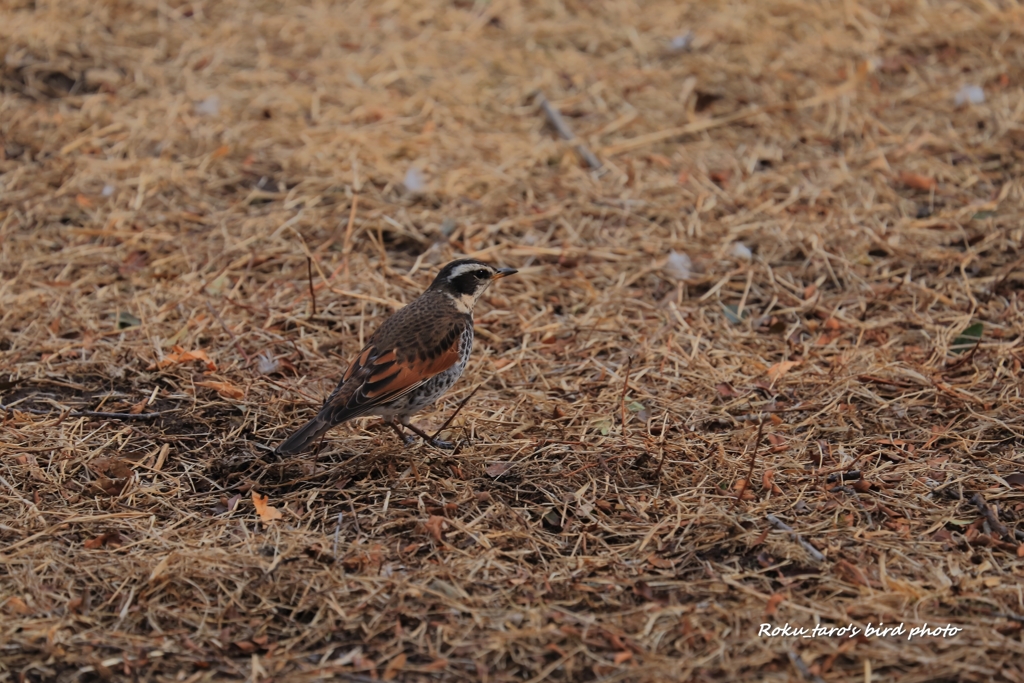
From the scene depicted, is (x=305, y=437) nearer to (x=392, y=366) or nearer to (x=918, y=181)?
(x=392, y=366)

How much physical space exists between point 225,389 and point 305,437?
106 cm

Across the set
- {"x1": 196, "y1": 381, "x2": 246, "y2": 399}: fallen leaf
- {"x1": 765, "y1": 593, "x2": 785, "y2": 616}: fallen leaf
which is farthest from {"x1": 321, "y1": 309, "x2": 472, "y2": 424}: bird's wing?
{"x1": 765, "y1": 593, "x2": 785, "y2": 616}: fallen leaf

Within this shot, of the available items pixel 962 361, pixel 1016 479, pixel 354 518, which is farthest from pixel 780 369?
pixel 354 518

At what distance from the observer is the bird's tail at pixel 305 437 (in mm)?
5426

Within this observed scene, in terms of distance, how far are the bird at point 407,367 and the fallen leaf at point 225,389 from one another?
2.14 ft

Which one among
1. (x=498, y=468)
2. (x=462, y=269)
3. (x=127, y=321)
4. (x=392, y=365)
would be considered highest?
(x=462, y=269)

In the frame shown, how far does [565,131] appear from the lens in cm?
941

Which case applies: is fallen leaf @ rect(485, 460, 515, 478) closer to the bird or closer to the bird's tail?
the bird

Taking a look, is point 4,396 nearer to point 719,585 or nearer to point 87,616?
point 87,616

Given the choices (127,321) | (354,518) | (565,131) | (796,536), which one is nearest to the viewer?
(796,536)

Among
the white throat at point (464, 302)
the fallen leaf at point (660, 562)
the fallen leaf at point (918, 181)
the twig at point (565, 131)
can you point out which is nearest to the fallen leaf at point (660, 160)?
the twig at point (565, 131)

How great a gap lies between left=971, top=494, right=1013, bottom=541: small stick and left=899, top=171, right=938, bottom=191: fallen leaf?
4.03 meters

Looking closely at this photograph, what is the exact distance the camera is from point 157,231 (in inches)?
319

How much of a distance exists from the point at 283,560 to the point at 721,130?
6368 mm
